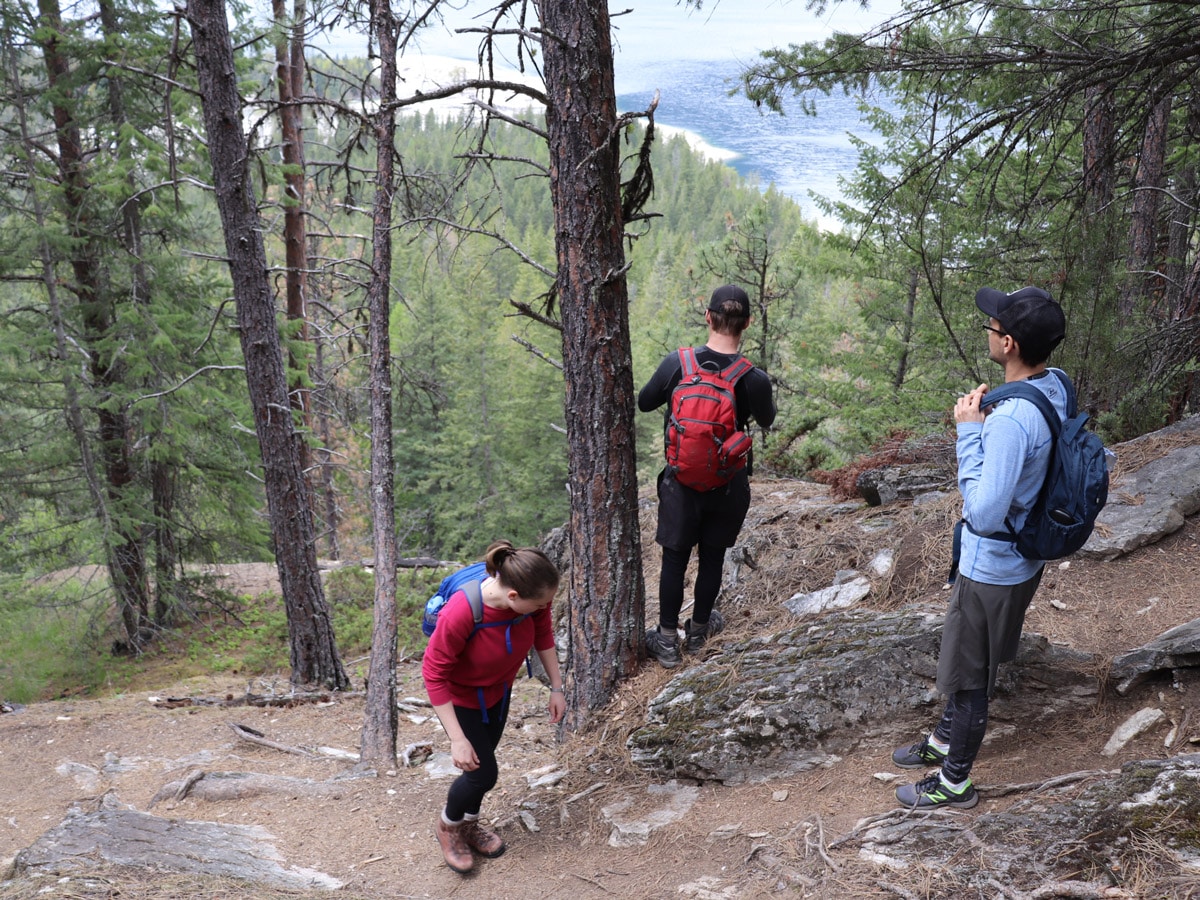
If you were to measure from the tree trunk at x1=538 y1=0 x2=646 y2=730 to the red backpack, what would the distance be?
0.37m

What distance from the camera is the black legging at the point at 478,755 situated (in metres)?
3.40

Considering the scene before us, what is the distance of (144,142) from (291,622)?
6.31m

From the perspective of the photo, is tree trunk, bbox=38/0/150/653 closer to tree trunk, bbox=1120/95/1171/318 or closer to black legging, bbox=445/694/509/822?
black legging, bbox=445/694/509/822

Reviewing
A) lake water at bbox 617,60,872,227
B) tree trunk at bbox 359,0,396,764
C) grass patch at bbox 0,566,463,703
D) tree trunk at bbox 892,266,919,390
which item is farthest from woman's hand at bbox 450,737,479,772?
tree trunk at bbox 892,266,919,390

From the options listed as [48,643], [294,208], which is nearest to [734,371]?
[294,208]

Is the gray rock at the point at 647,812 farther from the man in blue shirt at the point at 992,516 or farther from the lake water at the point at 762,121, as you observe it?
the lake water at the point at 762,121

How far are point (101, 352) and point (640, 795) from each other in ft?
35.3

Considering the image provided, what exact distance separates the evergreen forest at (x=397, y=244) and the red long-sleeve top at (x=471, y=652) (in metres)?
1.35

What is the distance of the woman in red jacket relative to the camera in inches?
119

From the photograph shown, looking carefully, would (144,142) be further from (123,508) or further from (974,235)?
(974,235)

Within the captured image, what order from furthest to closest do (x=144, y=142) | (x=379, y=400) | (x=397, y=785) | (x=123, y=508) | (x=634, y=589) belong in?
1. (x=123, y=508)
2. (x=144, y=142)
3. (x=379, y=400)
4. (x=397, y=785)
5. (x=634, y=589)

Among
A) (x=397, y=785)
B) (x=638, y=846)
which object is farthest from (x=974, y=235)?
Answer: (x=397, y=785)

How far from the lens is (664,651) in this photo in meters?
4.46

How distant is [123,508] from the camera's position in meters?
11.2
